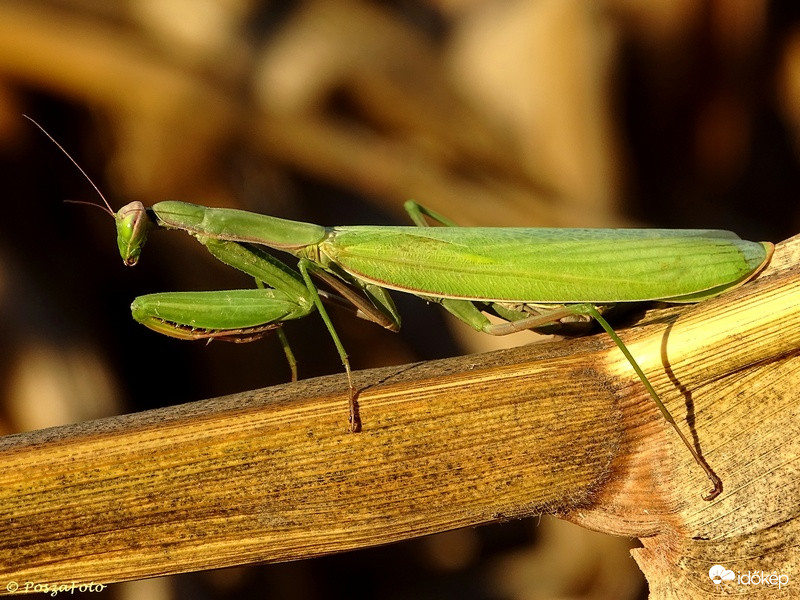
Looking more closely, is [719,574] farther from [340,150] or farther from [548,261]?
[340,150]

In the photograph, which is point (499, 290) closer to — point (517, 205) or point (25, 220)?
point (517, 205)

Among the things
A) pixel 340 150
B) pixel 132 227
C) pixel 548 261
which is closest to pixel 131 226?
pixel 132 227

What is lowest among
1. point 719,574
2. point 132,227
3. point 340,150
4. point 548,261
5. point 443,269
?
point 719,574

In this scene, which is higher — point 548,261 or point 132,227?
point 132,227

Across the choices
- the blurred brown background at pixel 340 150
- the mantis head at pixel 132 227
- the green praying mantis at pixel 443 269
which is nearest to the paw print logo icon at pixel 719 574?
the green praying mantis at pixel 443 269

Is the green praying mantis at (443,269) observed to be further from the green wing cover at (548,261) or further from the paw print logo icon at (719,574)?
the paw print logo icon at (719,574)

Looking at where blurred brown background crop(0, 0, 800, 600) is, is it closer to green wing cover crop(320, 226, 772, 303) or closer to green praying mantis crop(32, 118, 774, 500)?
green praying mantis crop(32, 118, 774, 500)

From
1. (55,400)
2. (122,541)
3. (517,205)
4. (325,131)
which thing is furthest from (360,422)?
(517,205)
